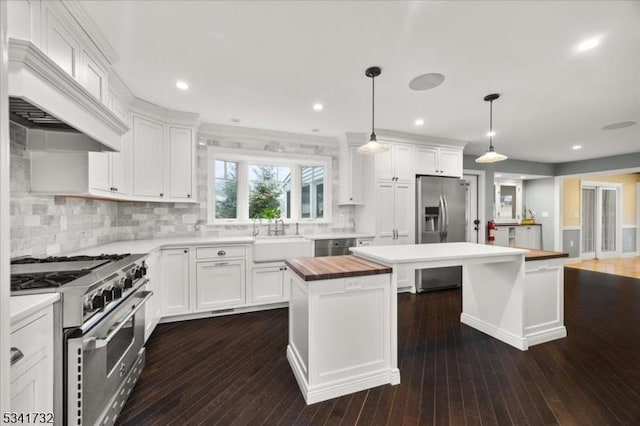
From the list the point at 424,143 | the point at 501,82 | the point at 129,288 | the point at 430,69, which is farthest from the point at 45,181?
the point at 424,143

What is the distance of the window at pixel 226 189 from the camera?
3.88 m

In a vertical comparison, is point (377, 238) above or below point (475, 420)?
above

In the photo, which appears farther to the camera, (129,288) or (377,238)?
(377,238)

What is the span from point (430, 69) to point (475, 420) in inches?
101

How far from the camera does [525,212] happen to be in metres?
7.00

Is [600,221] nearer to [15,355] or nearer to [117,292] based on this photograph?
[117,292]

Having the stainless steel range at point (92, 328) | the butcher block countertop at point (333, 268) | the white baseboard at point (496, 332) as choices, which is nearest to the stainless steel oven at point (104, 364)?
the stainless steel range at point (92, 328)

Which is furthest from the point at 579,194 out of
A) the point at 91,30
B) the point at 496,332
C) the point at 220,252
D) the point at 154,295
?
the point at 91,30

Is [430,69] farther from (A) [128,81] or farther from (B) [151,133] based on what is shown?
(B) [151,133]

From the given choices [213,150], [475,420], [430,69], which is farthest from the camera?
[213,150]

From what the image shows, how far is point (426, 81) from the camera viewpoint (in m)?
2.50

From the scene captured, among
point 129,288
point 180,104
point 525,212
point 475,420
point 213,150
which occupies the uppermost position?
point 180,104

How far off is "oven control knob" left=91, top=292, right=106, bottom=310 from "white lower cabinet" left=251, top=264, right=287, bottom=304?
197cm

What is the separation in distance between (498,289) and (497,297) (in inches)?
3.2
